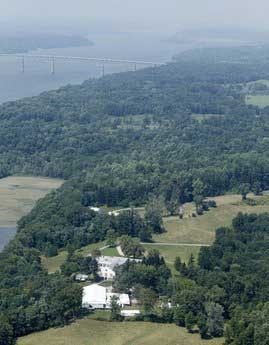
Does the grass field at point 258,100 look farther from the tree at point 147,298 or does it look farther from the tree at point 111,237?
the tree at point 147,298

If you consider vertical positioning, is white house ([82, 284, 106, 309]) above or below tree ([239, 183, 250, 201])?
below

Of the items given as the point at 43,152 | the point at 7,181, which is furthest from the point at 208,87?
the point at 7,181

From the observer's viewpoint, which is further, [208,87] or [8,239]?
[208,87]

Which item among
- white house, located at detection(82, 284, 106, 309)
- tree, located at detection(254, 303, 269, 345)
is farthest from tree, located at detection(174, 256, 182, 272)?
tree, located at detection(254, 303, 269, 345)

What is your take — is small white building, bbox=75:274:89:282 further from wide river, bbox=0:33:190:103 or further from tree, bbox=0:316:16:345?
wide river, bbox=0:33:190:103

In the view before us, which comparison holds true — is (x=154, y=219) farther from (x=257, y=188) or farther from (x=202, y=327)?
(x=202, y=327)

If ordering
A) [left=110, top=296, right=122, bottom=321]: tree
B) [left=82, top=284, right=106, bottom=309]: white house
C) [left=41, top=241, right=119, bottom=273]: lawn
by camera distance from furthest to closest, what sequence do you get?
[left=41, top=241, right=119, bottom=273]: lawn → [left=82, top=284, right=106, bottom=309]: white house → [left=110, top=296, right=122, bottom=321]: tree

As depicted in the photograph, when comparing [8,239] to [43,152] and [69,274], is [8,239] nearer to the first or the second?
[69,274]
